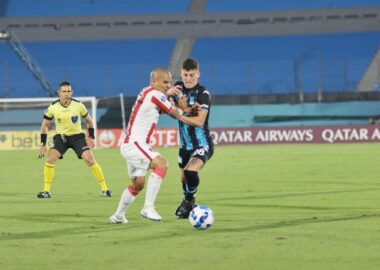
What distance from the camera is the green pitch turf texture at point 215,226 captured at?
7.68 metres

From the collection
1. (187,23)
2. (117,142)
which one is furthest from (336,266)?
(187,23)

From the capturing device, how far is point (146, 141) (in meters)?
10.9

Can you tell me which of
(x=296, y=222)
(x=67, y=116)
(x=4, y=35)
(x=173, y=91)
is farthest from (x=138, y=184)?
(x=4, y=35)

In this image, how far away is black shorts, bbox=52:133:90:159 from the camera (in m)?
16.5

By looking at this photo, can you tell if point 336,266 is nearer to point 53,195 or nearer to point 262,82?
point 53,195

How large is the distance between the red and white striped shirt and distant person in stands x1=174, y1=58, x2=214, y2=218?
52cm

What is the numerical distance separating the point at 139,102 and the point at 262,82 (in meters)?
31.2

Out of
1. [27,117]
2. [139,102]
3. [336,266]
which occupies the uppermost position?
[27,117]

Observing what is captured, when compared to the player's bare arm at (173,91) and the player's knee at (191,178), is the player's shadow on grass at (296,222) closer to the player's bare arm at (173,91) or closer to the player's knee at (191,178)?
the player's knee at (191,178)

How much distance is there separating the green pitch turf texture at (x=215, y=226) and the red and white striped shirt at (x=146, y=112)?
1050 millimetres

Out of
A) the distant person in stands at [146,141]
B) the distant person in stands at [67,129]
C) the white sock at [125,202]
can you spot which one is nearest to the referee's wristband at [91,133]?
the distant person in stands at [67,129]

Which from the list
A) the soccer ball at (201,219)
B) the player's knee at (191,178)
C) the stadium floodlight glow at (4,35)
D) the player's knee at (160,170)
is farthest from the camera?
the stadium floodlight glow at (4,35)

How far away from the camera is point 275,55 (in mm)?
43219

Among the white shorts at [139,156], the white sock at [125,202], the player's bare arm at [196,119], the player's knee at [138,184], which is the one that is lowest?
the white sock at [125,202]
